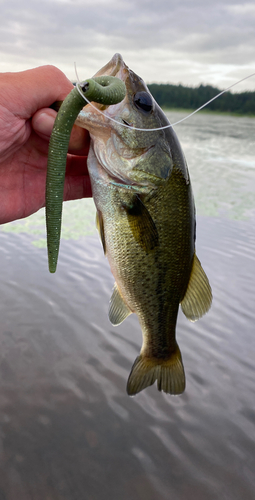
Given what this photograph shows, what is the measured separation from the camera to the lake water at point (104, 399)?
3287 mm

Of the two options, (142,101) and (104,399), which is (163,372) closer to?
(104,399)

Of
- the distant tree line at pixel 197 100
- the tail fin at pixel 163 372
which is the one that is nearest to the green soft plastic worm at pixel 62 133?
the tail fin at pixel 163 372

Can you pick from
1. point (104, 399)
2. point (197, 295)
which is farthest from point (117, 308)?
point (104, 399)

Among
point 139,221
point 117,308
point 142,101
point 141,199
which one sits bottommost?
point 117,308

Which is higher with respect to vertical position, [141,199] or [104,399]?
[141,199]

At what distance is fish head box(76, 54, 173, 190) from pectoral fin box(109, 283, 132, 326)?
0.83 m

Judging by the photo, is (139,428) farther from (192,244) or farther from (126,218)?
(126,218)

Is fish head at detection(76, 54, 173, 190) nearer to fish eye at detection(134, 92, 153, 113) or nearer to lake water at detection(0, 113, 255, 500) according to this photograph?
fish eye at detection(134, 92, 153, 113)

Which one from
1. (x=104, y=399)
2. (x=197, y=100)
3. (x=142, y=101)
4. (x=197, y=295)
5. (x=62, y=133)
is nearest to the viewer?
(x=62, y=133)

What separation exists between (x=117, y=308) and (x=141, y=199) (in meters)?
0.84

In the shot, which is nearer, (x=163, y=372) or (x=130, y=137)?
(x=130, y=137)

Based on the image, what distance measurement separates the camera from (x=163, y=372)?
283cm

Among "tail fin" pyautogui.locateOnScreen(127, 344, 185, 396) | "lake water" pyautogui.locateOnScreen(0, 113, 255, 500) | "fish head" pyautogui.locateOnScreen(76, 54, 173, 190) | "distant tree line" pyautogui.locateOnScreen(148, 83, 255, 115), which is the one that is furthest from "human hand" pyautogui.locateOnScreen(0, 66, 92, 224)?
"distant tree line" pyautogui.locateOnScreen(148, 83, 255, 115)

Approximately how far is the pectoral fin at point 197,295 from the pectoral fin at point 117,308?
399 mm
